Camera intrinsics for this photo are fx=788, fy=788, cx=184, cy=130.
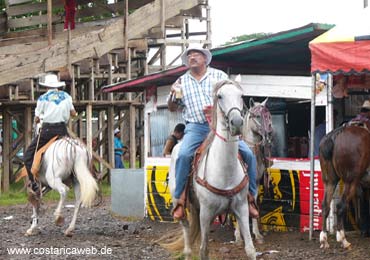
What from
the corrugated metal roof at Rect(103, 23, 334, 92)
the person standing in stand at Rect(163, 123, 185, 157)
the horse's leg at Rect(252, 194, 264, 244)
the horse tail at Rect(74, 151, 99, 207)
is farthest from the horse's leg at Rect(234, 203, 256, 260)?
the horse tail at Rect(74, 151, 99, 207)

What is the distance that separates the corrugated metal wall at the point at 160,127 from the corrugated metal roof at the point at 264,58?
2.01ft

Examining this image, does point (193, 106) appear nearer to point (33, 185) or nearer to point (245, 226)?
point (245, 226)

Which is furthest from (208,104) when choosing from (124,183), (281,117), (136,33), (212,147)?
(136,33)

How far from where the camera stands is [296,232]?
506 inches

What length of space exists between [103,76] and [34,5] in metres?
5.00

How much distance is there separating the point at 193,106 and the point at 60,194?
4652mm

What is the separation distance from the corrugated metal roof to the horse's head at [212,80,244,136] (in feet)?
11.5

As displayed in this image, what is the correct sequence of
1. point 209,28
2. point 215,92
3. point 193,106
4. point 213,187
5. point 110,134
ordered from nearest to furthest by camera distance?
point 215,92
point 213,187
point 193,106
point 110,134
point 209,28

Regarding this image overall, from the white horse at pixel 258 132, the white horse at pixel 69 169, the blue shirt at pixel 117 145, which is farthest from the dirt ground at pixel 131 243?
the blue shirt at pixel 117 145

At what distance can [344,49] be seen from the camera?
10055mm

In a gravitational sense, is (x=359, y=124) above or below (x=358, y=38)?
below

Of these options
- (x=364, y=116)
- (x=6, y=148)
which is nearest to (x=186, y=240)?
(x=364, y=116)

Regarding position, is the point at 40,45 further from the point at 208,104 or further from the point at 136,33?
the point at 208,104

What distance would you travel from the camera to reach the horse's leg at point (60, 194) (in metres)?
13.2
